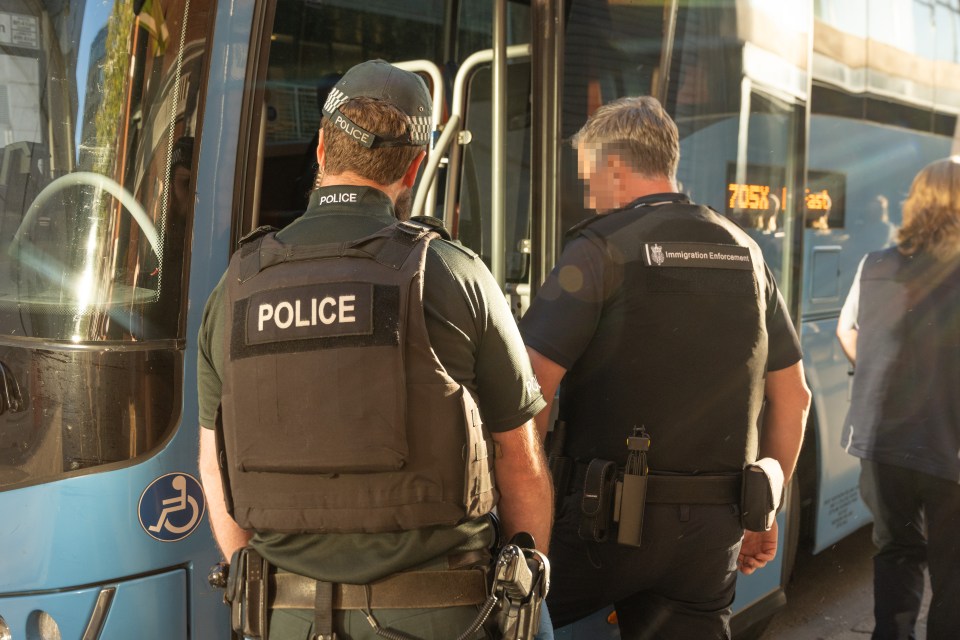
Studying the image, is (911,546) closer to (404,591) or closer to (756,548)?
(756,548)

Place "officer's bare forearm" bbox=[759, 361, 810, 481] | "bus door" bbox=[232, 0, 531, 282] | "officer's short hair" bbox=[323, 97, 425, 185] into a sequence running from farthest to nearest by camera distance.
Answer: "bus door" bbox=[232, 0, 531, 282] → "officer's bare forearm" bbox=[759, 361, 810, 481] → "officer's short hair" bbox=[323, 97, 425, 185]

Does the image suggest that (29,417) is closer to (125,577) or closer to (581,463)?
(125,577)

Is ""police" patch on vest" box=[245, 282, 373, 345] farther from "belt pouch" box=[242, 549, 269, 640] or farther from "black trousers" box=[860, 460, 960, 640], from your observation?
"black trousers" box=[860, 460, 960, 640]

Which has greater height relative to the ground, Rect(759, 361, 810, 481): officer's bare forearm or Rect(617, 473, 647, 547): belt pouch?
Rect(759, 361, 810, 481): officer's bare forearm

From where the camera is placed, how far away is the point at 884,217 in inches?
199

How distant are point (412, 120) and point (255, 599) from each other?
0.96 meters

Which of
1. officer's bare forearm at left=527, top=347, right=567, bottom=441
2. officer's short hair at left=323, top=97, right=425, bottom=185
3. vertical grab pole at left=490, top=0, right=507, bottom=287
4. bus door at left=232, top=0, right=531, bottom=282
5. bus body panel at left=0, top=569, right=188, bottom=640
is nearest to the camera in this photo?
officer's short hair at left=323, top=97, right=425, bottom=185

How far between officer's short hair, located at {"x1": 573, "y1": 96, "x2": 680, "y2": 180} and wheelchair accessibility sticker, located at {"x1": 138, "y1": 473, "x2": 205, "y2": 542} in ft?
4.31

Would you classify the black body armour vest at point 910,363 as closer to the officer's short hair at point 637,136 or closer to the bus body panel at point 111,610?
the officer's short hair at point 637,136

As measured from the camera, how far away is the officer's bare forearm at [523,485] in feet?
6.47

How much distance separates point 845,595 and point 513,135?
296 centimetres

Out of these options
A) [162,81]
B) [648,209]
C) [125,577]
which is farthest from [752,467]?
[162,81]

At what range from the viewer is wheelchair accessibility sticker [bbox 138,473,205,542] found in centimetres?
235

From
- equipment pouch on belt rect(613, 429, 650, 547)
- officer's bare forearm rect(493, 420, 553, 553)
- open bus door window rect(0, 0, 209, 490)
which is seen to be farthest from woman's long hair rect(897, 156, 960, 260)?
open bus door window rect(0, 0, 209, 490)
